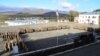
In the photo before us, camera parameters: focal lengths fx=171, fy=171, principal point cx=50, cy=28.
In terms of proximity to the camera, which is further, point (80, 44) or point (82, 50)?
point (80, 44)

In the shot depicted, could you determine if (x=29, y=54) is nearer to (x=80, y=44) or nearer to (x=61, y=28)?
(x=80, y=44)

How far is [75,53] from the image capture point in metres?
15.3

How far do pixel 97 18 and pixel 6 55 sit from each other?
52722 mm

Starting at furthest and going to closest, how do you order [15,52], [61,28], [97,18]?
[97,18], [61,28], [15,52]

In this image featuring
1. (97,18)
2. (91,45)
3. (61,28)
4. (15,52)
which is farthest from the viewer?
(97,18)

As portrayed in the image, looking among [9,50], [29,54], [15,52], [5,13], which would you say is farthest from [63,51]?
[5,13]

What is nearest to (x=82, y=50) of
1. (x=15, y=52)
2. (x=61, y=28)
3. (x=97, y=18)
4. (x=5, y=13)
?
(x=15, y=52)

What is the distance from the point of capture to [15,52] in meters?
14.1

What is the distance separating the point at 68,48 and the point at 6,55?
19.7 feet

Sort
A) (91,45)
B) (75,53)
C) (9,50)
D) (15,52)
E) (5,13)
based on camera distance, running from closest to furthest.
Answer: (15,52) < (75,53) < (9,50) < (91,45) < (5,13)

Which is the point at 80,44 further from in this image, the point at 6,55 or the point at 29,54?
the point at 6,55

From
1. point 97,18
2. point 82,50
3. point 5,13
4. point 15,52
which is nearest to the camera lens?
point 15,52

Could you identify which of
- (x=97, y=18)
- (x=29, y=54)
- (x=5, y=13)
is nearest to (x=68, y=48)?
(x=29, y=54)

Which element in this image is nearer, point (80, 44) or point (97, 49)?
point (97, 49)
